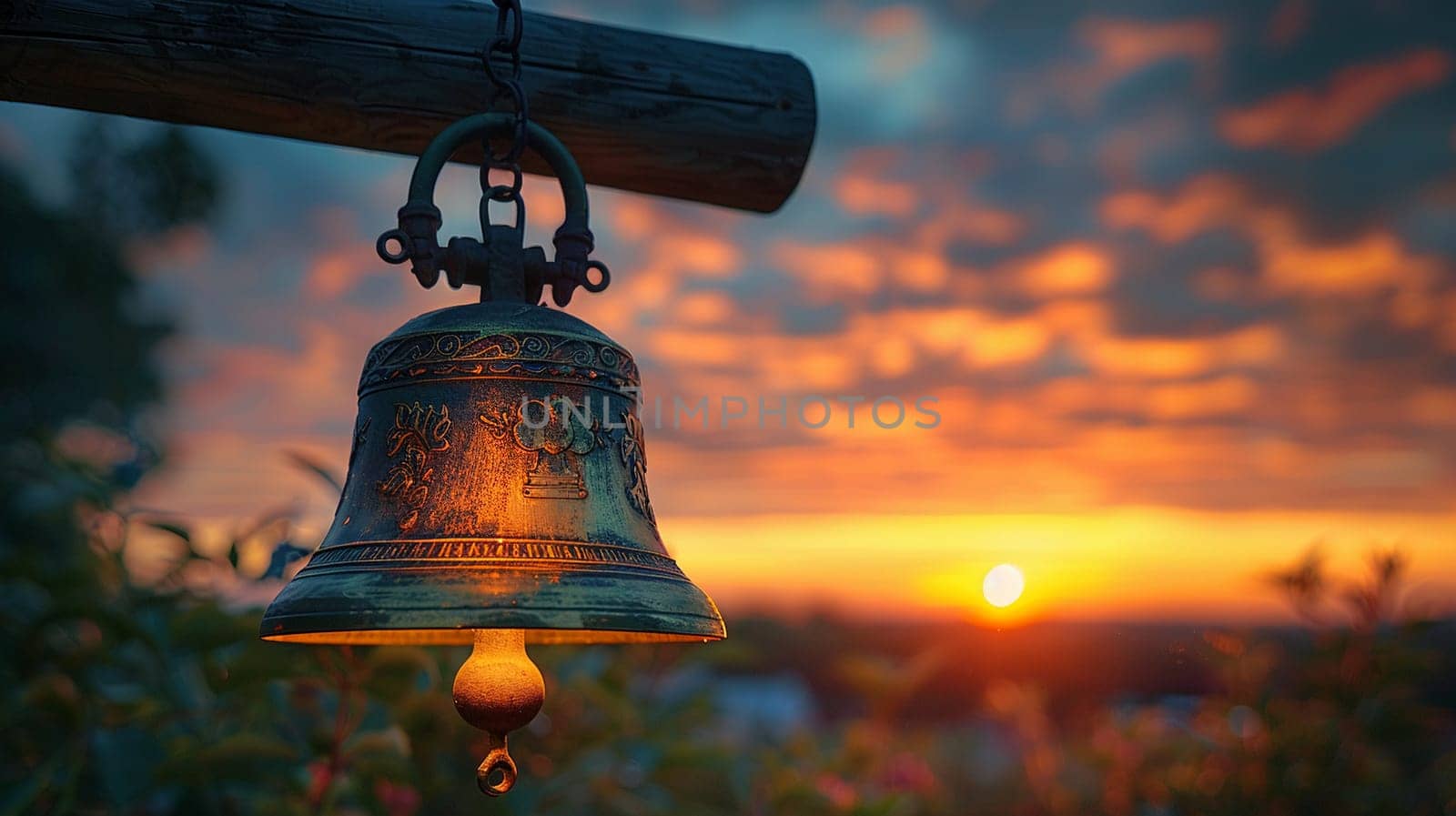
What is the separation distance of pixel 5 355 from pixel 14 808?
28.9ft

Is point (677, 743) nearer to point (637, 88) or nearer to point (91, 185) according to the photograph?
point (637, 88)

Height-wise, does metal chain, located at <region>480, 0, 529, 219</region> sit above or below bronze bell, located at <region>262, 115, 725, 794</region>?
above

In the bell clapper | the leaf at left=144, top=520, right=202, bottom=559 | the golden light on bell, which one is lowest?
the bell clapper

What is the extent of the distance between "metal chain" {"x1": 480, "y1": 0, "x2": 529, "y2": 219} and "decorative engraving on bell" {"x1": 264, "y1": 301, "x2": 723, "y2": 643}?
0.16 meters

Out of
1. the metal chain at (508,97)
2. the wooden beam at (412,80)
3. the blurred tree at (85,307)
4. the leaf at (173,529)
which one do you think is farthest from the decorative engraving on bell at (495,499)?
the blurred tree at (85,307)

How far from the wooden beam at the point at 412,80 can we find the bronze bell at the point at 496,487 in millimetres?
302

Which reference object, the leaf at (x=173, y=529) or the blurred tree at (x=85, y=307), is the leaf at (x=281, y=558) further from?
the blurred tree at (x=85, y=307)

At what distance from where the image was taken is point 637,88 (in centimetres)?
202

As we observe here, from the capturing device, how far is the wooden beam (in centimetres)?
179

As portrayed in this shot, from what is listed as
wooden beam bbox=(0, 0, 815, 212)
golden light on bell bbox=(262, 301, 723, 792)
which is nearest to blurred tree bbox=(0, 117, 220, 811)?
wooden beam bbox=(0, 0, 815, 212)

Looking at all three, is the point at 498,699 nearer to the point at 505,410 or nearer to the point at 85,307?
the point at 505,410

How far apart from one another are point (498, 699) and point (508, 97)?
0.94m

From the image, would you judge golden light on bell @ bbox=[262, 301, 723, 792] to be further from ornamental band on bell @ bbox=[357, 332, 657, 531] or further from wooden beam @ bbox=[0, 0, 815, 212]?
wooden beam @ bbox=[0, 0, 815, 212]

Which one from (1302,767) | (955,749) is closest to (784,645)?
(955,749)
